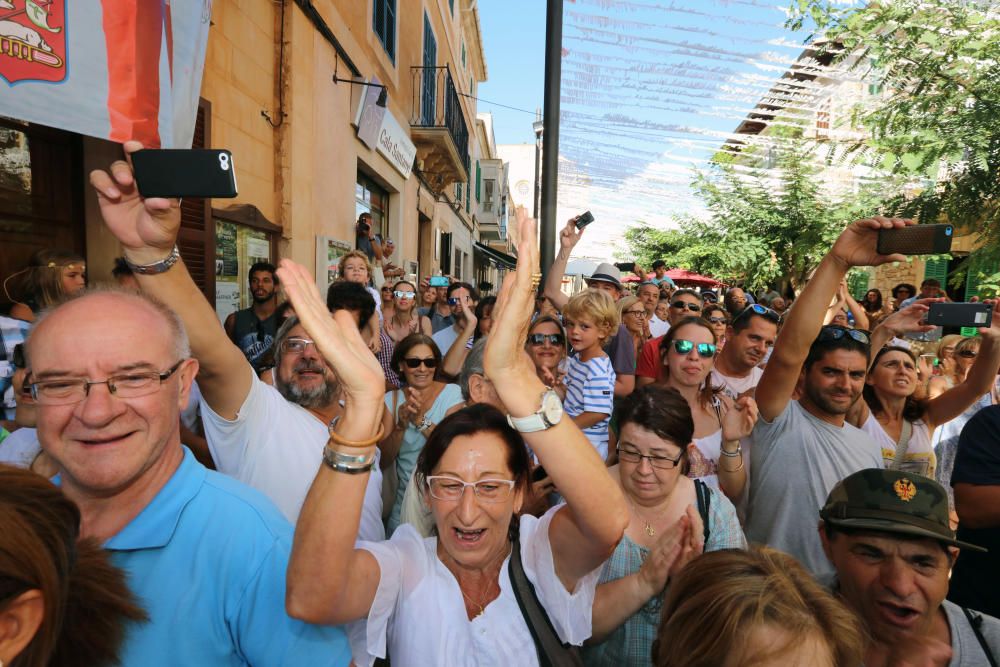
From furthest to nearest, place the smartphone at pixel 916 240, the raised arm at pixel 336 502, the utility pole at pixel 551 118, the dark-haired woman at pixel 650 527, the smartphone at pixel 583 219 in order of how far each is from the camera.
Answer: the smartphone at pixel 583 219 → the utility pole at pixel 551 118 → the smartphone at pixel 916 240 → the dark-haired woman at pixel 650 527 → the raised arm at pixel 336 502

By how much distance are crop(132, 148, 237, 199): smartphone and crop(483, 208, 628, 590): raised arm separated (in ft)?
2.34

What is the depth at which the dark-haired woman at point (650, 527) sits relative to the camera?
1802mm

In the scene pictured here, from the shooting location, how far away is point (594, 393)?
3.50 meters

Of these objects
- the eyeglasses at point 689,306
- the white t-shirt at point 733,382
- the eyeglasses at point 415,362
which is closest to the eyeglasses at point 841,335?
the white t-shirt at point 733,382

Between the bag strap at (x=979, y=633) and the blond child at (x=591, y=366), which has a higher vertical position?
the blond child at (x=591, y=366)

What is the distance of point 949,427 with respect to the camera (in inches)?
136

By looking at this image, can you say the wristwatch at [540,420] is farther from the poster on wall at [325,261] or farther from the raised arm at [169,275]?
the poster on wall at [325,261]

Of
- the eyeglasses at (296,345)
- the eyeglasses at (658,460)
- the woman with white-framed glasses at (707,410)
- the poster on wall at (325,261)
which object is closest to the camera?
the eyeglasses at (658,460)

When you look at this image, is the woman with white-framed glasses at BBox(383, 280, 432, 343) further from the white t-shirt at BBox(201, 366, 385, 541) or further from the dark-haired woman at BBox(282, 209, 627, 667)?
the dark-haired woman at BBox(282, 209, 627, 667)

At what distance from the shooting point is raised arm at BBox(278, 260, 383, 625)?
1197 millimetres

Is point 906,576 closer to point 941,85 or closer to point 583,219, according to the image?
point 583,219

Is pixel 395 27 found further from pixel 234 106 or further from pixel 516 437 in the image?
pixel 516 437

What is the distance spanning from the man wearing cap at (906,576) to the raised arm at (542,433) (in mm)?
810

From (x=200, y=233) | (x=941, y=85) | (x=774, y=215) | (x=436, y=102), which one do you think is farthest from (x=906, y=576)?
(x=436, y=102)
